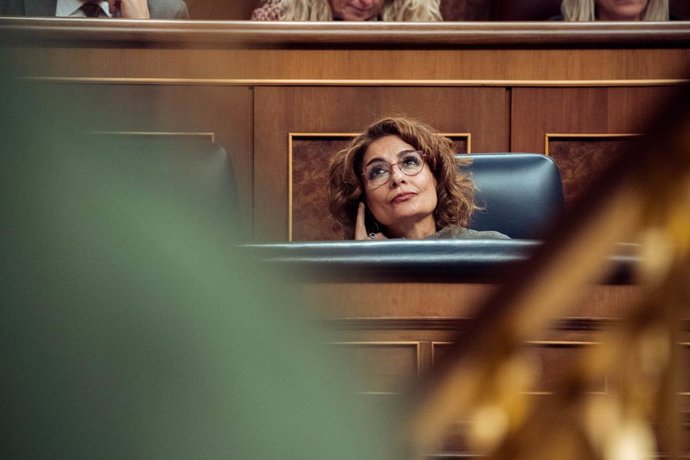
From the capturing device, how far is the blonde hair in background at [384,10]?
5.36 feet

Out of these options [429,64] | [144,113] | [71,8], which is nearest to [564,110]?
[429,64]

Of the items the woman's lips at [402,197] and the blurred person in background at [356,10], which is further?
the blurred person in background at [356,10]

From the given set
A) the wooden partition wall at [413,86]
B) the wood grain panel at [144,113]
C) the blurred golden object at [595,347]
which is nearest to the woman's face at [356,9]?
the wooden partition wall at [413,86]

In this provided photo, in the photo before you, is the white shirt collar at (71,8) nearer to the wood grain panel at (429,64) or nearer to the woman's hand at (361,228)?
the wood grain panel at (429,64)

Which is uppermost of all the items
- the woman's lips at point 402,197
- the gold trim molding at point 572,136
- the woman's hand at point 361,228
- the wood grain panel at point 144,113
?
the gold trim molding at point 572,136

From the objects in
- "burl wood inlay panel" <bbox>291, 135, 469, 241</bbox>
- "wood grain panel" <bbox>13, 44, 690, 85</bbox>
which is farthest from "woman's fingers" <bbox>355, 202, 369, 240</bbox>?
"wood grain panel" <bbox>13, 44, 690, 85</bbox>

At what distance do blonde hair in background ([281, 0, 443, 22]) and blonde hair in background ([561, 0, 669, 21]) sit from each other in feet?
0.84

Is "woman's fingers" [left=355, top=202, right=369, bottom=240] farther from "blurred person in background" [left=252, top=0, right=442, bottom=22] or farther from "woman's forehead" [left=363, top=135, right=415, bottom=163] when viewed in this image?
"blurred person in background" [left=252, top=0, right=442, bottom=22]

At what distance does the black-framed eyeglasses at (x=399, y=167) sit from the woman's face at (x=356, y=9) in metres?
0.48

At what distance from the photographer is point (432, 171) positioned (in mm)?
1257

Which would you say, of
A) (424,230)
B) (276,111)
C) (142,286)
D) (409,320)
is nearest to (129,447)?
(142,286)

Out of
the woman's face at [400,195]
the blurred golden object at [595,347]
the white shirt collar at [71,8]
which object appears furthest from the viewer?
the white shirt collar at [71,8]

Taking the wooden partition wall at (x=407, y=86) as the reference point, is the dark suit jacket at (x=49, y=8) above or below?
above

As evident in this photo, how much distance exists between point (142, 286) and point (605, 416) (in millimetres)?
135
